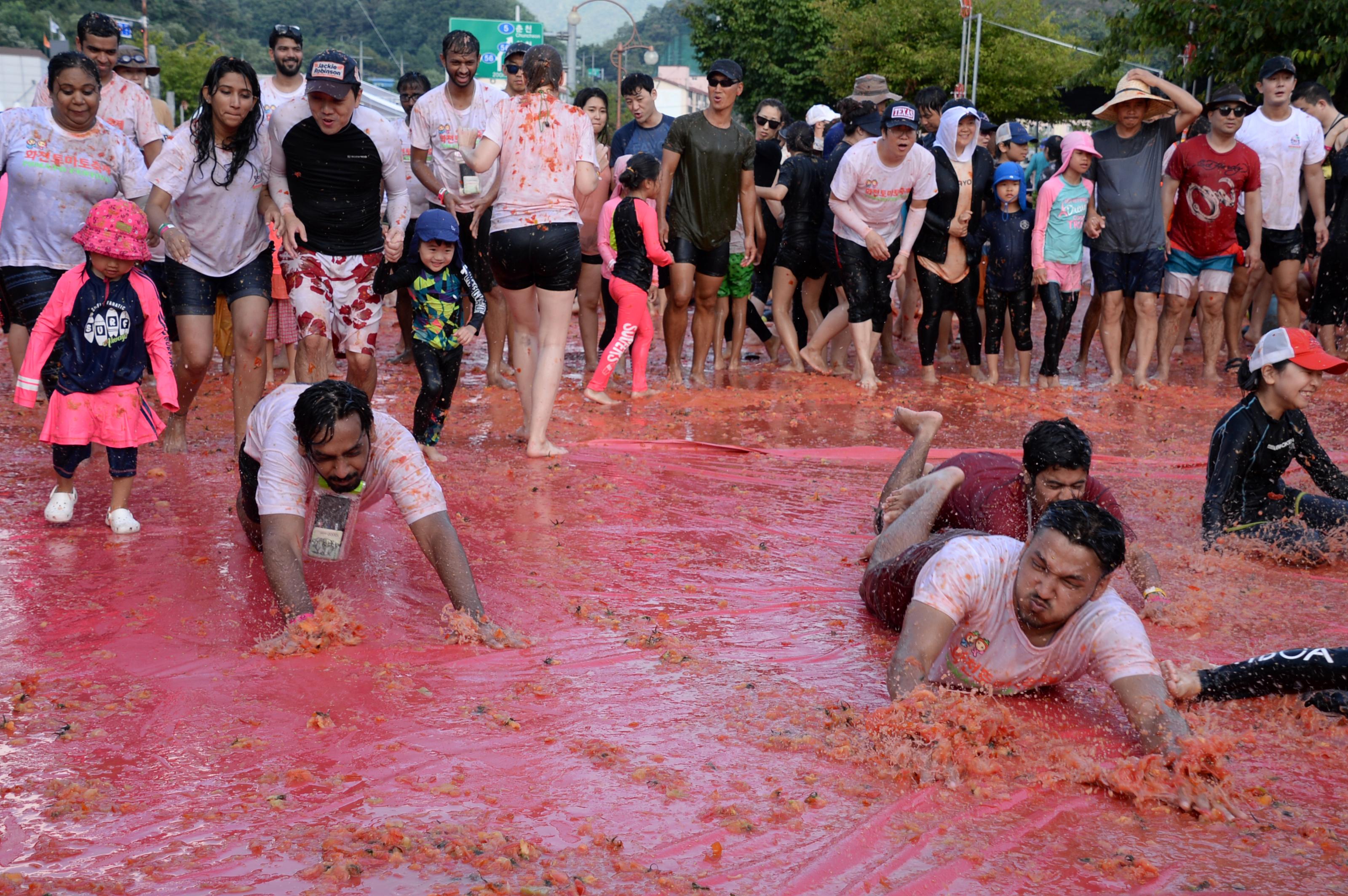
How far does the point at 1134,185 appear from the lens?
9500mm

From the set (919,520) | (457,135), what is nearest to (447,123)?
(457,135)

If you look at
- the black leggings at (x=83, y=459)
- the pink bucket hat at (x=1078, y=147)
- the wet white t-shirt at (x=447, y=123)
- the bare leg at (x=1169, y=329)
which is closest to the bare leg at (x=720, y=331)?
the wet white t-shirt at (x=447, y=123)

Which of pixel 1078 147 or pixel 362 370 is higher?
pixel 1078 147

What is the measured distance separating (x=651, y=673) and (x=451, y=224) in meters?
3.45

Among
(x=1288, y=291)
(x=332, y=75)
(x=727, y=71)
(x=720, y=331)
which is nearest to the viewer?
(x=332, y=75)

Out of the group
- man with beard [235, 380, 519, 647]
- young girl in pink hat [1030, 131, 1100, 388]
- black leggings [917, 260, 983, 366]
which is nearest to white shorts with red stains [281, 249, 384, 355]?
man with beard [235, 380, 519, 647]

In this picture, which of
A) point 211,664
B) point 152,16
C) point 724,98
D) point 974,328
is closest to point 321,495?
point 211,664

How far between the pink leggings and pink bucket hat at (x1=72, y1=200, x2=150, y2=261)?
3665 millimetres

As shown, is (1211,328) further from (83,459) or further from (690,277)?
(83,459)

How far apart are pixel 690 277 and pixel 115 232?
15.7 ft

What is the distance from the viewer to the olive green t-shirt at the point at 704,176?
9.30m

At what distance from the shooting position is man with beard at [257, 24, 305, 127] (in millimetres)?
8477

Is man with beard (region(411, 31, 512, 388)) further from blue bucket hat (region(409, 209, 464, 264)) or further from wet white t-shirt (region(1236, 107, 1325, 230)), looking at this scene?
wet white t-shirt (region(1236, 107, 1325, 230))

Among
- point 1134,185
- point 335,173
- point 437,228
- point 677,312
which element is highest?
point 1134,185
